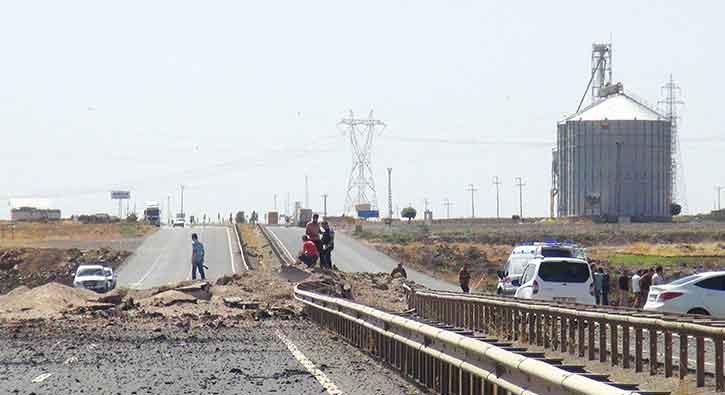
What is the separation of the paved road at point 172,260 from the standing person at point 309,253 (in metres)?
15.0

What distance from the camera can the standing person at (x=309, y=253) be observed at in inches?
1875

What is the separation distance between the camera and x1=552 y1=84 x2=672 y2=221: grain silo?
12325 centimetres

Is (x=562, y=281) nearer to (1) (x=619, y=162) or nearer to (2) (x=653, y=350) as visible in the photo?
(2) (x=653, y=350)

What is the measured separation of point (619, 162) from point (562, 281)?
300 ft

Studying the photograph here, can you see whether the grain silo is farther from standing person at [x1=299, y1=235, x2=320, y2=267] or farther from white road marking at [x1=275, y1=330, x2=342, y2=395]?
white road marking at [x1=275, y1=330, x2=342, y2=395]

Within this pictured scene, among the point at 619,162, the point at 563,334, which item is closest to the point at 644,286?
the point at 563,334

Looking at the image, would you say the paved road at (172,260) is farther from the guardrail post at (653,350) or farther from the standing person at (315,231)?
the guardrail post at (653,350)

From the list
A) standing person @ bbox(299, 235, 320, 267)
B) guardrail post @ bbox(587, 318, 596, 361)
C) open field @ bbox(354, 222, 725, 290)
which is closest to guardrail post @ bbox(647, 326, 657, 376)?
guardrail post @ bbox(587, 318, 596, 361)

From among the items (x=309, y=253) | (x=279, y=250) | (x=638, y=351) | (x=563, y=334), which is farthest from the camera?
(x=279, y=250)

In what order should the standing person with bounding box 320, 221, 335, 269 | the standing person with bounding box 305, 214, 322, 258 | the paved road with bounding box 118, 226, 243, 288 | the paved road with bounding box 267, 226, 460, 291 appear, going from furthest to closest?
the paved road with bounding box 267, 226, 460, 291 < the paved road with bounding box 118, 226, 243, 288 < the standing person with bounding box 320, 221, 335, 269 < the standing person with bounding box 305, 214, 322, 258

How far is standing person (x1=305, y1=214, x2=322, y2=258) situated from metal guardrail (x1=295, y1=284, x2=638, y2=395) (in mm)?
19815

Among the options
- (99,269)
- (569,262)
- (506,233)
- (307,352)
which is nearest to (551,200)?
(506,233)

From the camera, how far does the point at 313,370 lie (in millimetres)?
19312

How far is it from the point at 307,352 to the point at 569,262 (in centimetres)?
1237
